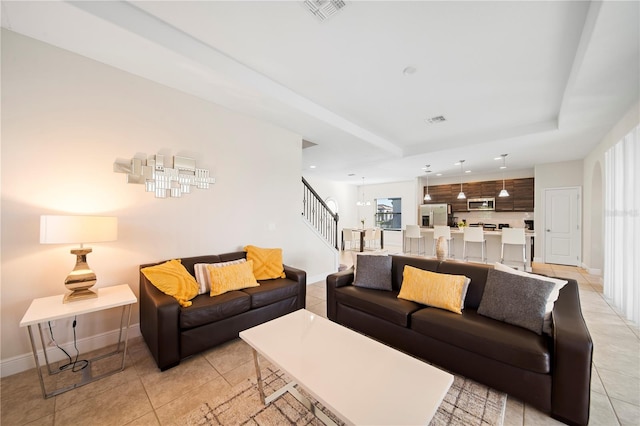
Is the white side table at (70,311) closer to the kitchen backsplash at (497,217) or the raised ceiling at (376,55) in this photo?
the raised ceiling at (376,55)

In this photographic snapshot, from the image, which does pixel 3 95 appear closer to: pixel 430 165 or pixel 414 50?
pixel 414 50

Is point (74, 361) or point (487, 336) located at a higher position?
point (487, 336)

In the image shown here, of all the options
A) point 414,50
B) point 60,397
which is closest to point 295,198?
point 414,50

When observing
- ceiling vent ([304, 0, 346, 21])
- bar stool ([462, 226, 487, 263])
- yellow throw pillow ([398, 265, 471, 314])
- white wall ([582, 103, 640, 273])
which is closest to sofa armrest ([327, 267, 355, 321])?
yellow throw pillow ([398, 265, 471, 314])

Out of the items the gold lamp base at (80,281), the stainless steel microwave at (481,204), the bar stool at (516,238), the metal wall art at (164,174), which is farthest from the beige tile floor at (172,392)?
the stainless steel microwave at (481,204)

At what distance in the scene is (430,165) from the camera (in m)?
6.73

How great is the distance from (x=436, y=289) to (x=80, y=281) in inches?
127

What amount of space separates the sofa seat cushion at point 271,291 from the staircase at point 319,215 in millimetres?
2250

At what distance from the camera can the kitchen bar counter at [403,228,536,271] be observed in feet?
19.7

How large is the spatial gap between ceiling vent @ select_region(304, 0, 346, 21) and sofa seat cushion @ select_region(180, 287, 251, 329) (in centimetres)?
268

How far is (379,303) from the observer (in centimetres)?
251

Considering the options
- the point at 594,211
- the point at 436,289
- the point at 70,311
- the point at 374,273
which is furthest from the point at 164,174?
the point at 594,211

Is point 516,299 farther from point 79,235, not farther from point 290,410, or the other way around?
point 79,235

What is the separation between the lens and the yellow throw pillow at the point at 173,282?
233 cm
